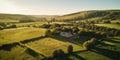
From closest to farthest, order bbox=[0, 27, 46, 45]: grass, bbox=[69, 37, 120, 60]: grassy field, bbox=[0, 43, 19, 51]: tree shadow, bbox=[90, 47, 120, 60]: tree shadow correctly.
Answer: bbox=[69, 37, 120, 60]: grassy field, bbox=[90, 47, 120, 60]: tree shadow, bbox=[0, 43, 19, 51]: tree shadow, bbox=[0, 27, 46, 45]: grass

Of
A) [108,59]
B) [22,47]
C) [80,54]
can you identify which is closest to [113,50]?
[108,59]

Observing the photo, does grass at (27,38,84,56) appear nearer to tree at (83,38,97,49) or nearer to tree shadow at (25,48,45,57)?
tree at (83,38,97,49)

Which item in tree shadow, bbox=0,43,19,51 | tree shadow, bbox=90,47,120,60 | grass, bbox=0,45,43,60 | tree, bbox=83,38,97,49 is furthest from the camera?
tree, bbox=83,38,97,49

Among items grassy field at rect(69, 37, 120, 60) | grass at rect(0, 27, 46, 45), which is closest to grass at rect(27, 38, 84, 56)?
grassy field at rect(69, 37, 120, 60)

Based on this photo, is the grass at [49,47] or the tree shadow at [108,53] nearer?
the tree shadow at [108,53]

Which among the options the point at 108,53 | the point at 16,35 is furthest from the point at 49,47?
the point at 16,35

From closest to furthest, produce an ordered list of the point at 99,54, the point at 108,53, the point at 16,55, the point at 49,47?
the point at 16,55 < the point at 99,54 < the point at 108,53 < the point at 49,47

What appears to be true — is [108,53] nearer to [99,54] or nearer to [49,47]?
[99,54]

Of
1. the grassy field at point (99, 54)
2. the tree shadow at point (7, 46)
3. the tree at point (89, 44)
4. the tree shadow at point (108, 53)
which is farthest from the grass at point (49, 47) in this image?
the tree shadow at point (7, 46)

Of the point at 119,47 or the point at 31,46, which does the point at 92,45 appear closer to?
the point at 119,47

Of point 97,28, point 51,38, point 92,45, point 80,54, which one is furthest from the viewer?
point 97,28

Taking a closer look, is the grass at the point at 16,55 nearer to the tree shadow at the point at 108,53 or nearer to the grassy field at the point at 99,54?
the grassy field at the point at 99,54
